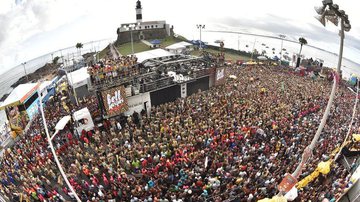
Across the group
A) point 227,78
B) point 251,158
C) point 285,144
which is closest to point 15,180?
point 251,158

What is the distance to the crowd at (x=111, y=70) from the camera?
71.3ft

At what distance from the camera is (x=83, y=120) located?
19.7 metres

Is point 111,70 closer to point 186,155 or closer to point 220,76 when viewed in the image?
point 186,155

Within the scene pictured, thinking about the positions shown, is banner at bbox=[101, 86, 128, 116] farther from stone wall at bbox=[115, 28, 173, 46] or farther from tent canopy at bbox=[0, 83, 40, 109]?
stone wall at bbox=[115, 28, 173, 46]

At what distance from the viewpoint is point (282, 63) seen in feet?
192

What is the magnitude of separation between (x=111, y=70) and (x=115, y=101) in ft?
11.0

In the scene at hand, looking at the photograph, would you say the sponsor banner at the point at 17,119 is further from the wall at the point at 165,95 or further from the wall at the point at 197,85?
the wall at the point at 197,85

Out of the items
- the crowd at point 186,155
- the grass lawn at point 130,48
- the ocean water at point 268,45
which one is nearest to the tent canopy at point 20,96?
the crowd at point 186,155

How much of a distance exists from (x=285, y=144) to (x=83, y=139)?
15.1 meters

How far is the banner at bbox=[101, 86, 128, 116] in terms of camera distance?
2053 cm

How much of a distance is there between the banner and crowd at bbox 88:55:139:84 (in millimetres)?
1790

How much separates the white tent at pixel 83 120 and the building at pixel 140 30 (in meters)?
52.9

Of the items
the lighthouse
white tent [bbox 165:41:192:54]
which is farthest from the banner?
the lighthouse

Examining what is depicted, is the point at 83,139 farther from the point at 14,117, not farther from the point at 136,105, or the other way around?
the point at 14,117
